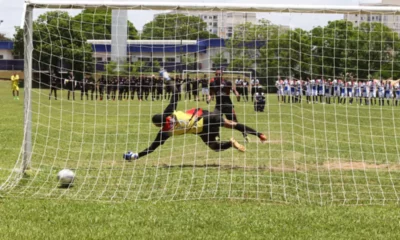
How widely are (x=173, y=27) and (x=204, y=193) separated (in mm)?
3133

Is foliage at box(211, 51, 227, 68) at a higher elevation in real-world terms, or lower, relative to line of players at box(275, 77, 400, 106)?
higher

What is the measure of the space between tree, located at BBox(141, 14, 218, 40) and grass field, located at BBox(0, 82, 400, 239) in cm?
229

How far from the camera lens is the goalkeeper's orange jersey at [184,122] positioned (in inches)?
428

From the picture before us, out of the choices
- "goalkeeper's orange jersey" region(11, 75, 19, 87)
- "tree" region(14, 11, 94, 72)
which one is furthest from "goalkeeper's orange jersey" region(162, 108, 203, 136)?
"goalkeeper's orange jersey" region(11, 75, 19, 87)

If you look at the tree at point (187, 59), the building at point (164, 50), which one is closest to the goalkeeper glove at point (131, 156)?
the building at point (164, 50)

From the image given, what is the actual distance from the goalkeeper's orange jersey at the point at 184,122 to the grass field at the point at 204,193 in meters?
0.66

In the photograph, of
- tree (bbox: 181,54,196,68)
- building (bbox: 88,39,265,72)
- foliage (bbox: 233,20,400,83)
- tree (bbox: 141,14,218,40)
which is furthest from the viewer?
tree (bbox: 181,54,196,68)

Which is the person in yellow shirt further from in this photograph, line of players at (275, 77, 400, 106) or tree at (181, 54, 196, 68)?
tree at (181, 54, 196, 68)

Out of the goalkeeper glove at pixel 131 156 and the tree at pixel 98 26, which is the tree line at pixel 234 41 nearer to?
the tree at pixel 98 26

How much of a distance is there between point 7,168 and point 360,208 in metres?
6.01

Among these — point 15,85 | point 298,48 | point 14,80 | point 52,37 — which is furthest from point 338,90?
point 15,85

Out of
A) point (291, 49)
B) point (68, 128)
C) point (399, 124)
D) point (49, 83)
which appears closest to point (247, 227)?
point (291, 49)

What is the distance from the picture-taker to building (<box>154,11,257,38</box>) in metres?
9.73

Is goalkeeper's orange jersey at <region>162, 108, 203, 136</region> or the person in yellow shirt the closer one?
goalkeeper's orange jersey at <region>162, 108, 203, 136</region>
